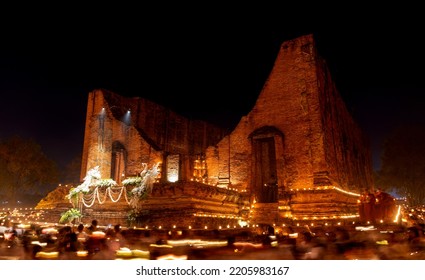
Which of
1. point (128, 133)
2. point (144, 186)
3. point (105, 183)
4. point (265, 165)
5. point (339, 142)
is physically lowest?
point (144, 186)

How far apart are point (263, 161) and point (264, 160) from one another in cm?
8

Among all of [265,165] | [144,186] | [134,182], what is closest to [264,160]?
[265,165]

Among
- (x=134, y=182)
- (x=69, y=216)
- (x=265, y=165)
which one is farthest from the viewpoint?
(x=265, y=165)

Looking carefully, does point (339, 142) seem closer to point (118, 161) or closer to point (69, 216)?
point (118, 161)

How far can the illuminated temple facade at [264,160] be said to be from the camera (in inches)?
596

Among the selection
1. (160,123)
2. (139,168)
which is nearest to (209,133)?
(160,123)

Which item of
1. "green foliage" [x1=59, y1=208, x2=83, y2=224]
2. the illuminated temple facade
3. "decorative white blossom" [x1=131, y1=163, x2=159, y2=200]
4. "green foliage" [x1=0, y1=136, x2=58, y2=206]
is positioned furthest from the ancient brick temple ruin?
"green foliage" [x1=0, y1=136, x2=58, y2=206]

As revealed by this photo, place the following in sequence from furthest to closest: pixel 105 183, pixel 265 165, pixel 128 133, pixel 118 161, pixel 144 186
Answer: pixel 118 161 < pixel 128 133 < pixel 265 165 < pixel 105 183 < pixel 144 186

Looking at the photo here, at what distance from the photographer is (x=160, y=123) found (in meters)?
27.2

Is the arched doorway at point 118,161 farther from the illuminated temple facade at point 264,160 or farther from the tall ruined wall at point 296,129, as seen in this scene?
the tall ruined wall at point 296,129

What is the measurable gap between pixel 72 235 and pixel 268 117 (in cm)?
1306

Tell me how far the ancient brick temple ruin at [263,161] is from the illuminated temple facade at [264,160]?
5cm

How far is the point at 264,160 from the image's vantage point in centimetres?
1855

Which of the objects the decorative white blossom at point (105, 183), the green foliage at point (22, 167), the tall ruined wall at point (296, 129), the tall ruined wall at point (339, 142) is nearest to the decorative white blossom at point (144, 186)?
the decorative white blossom at point (105, 183)
